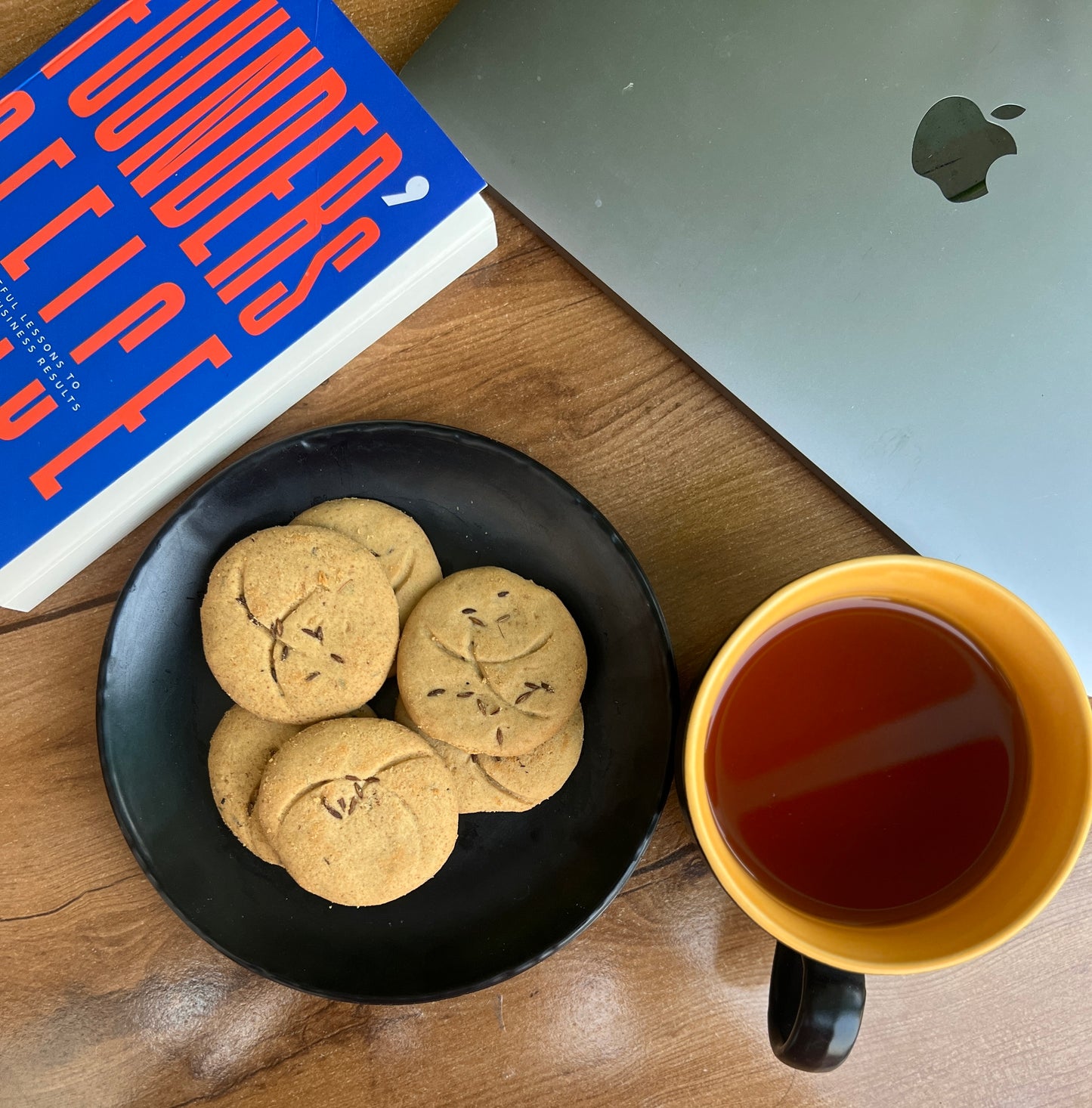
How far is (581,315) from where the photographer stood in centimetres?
80

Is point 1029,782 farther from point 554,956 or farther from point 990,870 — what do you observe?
point 554,956

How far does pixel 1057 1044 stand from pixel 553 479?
27.9 inches

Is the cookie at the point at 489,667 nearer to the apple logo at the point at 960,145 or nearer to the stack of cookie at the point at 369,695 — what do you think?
the stack of cookie at the point at 369,695

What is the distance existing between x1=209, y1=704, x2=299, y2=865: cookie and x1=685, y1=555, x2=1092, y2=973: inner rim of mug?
38cm

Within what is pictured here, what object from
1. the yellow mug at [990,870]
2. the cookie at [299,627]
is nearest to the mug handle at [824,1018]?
the yellow mug at [990,870]

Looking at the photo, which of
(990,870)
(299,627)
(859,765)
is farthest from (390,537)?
(990,870)

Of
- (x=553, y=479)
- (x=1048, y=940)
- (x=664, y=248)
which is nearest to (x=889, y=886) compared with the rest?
(x=1048, y=940)

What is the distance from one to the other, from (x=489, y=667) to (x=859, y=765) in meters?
0.30

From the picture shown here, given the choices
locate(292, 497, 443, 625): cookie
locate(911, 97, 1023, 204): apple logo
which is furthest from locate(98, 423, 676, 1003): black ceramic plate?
locate(911, 97, 1023, 204): apple logo

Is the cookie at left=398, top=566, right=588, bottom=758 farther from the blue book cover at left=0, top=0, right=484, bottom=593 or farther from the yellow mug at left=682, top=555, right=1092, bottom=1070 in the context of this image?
the blue book cover at left=0, top=0, right=484, bottom=593

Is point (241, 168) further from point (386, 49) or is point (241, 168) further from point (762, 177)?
point (762, 177)

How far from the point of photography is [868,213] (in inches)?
27.3

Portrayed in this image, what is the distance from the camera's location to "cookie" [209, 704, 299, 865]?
0.75 meters

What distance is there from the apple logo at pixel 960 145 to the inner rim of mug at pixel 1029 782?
12.4 inches
